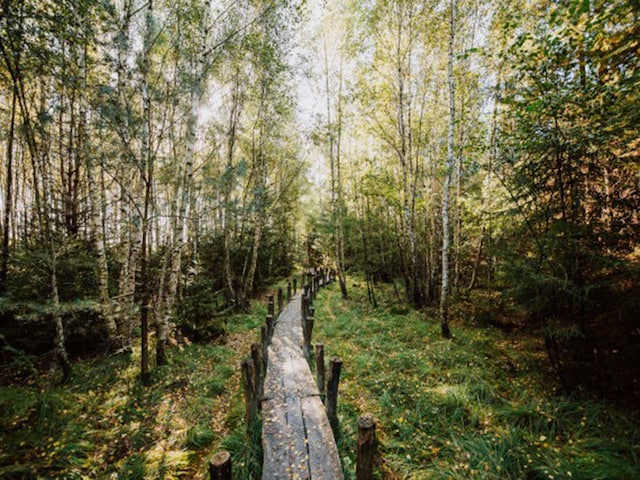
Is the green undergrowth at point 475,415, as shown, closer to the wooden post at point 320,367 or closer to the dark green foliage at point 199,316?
the wooden post at point 320,367

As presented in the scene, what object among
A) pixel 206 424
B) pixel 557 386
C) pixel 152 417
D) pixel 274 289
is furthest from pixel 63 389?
pixel 274 289

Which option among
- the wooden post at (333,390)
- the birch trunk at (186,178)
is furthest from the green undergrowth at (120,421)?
the wooden post at (333,390)

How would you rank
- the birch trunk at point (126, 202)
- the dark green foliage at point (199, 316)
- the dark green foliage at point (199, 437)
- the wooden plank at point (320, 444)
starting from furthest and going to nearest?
the dark green foliage at point (199, 316)
the birch trunk at point (126, 202)
the dark green foliage at point (199, 437)
the wooden plank at point (320, 444)

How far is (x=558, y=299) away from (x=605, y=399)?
1.63m

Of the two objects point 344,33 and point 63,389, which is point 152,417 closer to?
point 63,389

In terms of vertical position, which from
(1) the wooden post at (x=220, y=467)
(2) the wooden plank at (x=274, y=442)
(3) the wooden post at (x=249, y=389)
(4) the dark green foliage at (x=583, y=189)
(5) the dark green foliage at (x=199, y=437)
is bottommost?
(5) the dark green foliage at (x=199, y=437)

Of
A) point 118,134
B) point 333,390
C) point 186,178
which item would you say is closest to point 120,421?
point 333,390

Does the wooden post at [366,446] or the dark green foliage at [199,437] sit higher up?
the wooden post at [366,446]

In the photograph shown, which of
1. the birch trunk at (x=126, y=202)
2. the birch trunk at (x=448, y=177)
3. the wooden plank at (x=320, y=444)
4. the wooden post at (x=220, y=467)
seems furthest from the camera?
the birch trunk at (x=448, y=177)

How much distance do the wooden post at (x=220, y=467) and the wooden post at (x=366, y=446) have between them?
1.27 m

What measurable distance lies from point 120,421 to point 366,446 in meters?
4.11

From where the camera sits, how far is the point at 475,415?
13.3 ft

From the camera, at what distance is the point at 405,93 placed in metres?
9.54

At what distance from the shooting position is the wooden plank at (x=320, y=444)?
296cm
